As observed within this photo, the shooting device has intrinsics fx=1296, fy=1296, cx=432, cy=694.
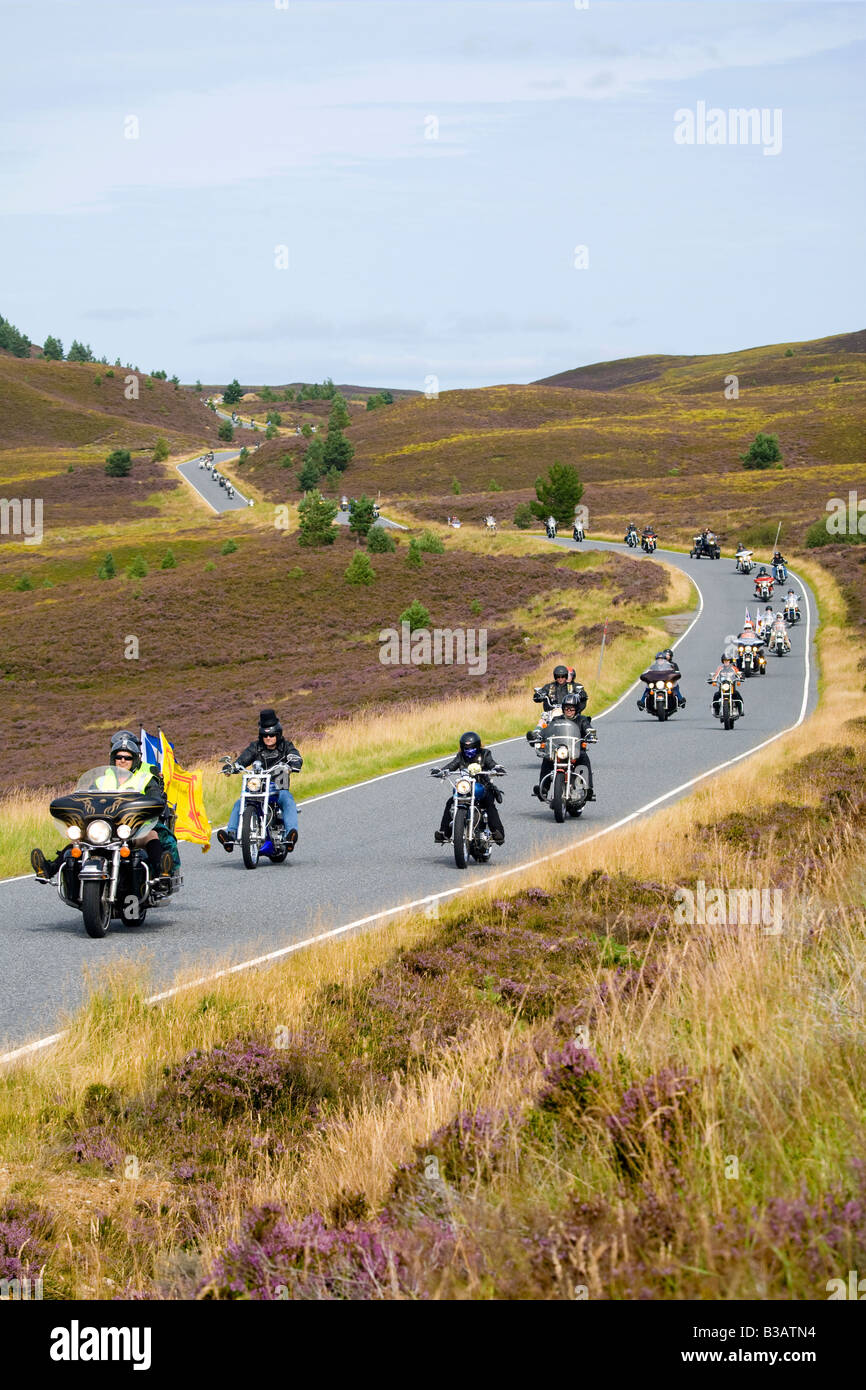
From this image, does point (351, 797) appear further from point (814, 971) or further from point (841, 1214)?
point (841, 1214)

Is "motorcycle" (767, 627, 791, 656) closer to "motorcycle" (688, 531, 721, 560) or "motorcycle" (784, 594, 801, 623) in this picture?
"motorcycle" (784, 594, 801, 623)

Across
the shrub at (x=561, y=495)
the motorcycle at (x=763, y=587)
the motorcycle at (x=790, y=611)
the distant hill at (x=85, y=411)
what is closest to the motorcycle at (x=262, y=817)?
the motorcycle at (x=790, y=611)

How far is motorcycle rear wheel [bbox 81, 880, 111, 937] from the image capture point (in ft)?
36.1

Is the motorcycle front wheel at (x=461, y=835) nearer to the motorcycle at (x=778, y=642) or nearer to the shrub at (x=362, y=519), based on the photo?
the motorcycle at (x=778, y=642)

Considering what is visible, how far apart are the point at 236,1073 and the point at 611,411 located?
169837 mm

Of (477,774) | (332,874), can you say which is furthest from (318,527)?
(332,874)

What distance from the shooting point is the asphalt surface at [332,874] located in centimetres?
Answer: 1003

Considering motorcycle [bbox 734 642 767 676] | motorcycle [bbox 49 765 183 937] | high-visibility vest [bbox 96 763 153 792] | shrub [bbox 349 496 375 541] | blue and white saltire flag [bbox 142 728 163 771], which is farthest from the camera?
shrub [bbox 349 496 375 541]

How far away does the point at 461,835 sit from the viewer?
14.4 m

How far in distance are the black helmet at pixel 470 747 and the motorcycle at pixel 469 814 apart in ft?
0.38

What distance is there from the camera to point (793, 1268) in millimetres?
3291

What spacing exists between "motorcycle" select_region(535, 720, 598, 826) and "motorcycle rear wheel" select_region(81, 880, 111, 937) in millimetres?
7785

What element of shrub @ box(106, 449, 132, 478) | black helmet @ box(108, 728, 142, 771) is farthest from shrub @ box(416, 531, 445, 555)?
shrub @ box(106, 449, 132, 478)

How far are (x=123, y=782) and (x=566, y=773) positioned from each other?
748 cm
